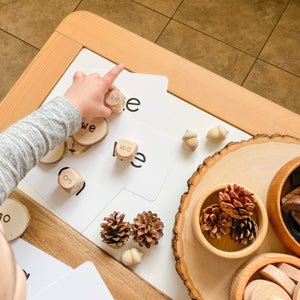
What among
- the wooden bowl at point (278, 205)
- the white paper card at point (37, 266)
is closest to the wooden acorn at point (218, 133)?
the wooden bowl at point (278, 205)

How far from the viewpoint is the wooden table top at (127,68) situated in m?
0.61

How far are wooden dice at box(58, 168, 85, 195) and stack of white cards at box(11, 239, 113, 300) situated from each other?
124mm

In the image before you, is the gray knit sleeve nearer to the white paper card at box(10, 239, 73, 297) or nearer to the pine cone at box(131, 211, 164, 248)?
the white paper card at box(10, 239, 73, 297)

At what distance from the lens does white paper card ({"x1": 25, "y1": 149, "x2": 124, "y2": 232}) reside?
0.63 metres

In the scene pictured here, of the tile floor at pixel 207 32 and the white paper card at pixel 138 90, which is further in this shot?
the tile floor at pixel 207 32

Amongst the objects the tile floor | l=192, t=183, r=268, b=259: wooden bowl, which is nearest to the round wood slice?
l=192, t=183, r=268, b=259: wooden bowl

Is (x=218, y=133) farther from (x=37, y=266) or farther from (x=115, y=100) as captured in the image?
(x=37, y=266)

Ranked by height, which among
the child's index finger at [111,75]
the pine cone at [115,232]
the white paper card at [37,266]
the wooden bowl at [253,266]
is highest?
the child's index finger at [111,75]

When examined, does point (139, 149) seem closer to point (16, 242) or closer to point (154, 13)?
point (16, 242)

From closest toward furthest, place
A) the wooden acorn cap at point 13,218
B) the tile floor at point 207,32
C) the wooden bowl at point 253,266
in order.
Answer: the wooden bowl at point 253,266 → the wooden acorn cap at point 13,218 → the tile floor at point 207,32

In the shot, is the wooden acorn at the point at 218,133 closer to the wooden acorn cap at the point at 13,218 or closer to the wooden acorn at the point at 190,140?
the wooden acorn at the point at 190,140

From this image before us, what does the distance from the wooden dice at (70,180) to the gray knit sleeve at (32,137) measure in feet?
0.18

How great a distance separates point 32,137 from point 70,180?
10 cm

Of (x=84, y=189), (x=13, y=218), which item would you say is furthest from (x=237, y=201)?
(x=13, y=218)
